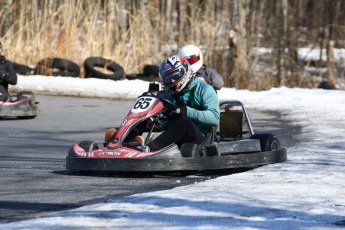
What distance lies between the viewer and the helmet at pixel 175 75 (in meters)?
9.81

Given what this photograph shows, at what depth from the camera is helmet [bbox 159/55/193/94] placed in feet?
32.2

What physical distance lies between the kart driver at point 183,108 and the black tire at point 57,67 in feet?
41.7

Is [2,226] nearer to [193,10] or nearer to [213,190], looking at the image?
[213,190]

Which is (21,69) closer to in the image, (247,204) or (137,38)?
(137,38)

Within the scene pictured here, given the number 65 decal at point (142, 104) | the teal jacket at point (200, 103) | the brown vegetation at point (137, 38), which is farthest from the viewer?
the brown vegetation at point (137, 38)

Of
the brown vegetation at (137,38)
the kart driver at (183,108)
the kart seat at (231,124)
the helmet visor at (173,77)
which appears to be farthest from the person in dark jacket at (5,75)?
the brown vegetation at (137,38)

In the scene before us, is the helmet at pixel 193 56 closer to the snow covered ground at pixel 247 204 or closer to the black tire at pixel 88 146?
the snow covered ground at pixel 247 204

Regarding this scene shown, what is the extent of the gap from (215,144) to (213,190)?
1.75m

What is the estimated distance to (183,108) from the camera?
9.67m

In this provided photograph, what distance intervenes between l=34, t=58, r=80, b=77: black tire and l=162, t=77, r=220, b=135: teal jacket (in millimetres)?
12726

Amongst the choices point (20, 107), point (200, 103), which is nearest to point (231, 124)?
point (200, 103)

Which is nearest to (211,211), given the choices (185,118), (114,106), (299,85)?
(185,118)

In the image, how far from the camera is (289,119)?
52.9 ft

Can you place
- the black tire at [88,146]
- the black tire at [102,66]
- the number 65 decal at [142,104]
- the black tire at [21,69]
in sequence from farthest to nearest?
the black tire at [102,66]
the black tire at [21,69]
the number 65 decal at [142,104]
the black tire at [88,146]
